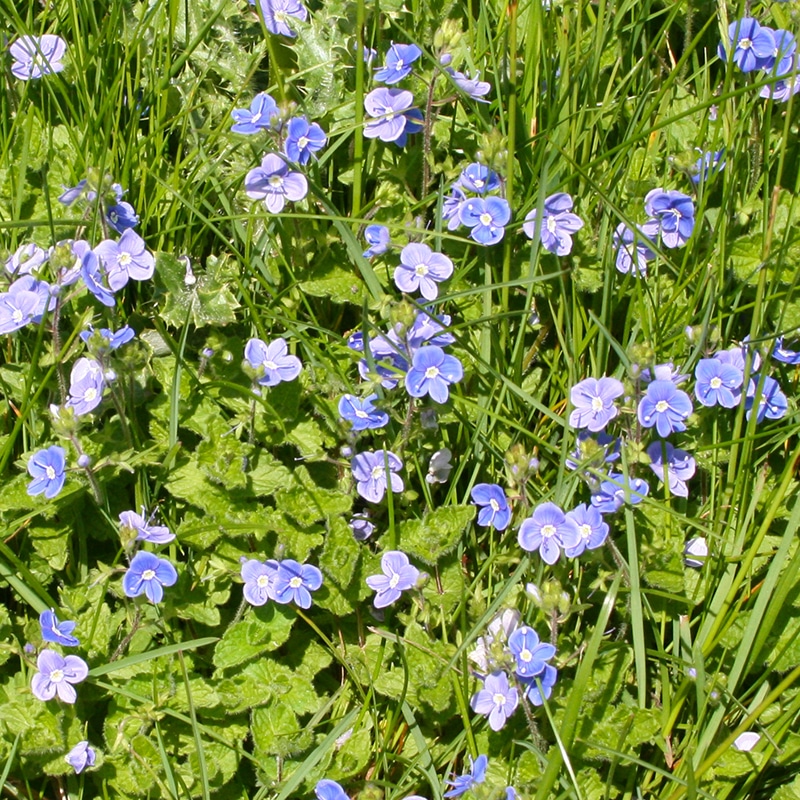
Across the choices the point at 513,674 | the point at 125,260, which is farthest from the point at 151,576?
the point at 513,674

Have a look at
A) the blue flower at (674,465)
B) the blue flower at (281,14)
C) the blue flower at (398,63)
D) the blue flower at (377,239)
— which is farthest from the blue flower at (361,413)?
the blue flower at (281,14)

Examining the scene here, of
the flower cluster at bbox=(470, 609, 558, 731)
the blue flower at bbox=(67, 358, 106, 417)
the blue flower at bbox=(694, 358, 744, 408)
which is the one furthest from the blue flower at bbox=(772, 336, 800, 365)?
the blue flower at bbox=(67, 358, 106, 417)

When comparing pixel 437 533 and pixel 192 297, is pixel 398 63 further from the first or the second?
pixel 437 533

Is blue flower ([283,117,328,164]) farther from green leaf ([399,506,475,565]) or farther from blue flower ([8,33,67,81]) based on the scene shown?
green leaf ([399,506,475,565])

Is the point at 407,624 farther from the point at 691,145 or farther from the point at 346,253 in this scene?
the point at 691,145

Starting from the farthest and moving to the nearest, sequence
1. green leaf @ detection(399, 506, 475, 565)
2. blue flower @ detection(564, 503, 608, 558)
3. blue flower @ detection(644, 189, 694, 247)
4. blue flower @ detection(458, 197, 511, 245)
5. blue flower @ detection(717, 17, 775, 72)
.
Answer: blue flower @ detection(717, 17, 775, 72) → blue flower @ detection(644, 189, 694, 247) → blue flower @ detection(458, 197, 511, 245) → green leaf @ detection(399, 506, 475, 565) → blue flower @ detection(564, 503, 608, 558)

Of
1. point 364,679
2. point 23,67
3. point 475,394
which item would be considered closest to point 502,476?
point 475,394

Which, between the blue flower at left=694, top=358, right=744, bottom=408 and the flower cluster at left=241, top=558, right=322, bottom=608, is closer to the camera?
the flower cluster at left=241, top=558, right=322, bottom=608
